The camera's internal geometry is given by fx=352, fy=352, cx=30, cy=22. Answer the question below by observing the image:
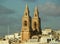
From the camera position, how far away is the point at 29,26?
85750 millimetres

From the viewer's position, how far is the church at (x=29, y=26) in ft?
282

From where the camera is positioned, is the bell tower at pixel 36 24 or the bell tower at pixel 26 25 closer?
the bell tower at pixel 26 25

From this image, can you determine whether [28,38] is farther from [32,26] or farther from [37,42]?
[37,42]

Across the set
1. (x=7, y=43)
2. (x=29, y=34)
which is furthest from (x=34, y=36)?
(x=7, y=43)

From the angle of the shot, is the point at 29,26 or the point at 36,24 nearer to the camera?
the point at 29,26

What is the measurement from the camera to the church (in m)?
85.9

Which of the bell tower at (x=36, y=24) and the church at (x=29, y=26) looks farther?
the bell tower at (x=36, y=24)

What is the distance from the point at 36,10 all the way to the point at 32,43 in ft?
57.0

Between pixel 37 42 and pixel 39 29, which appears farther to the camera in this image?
pixel 39 29

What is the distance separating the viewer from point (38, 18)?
91188mm

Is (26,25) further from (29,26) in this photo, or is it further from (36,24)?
(36,24)

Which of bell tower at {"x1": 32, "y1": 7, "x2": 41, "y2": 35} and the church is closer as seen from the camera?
the church

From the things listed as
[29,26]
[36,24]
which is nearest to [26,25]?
[29,26]

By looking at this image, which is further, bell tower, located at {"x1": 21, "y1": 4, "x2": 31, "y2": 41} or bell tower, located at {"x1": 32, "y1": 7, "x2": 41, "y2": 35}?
bell tower, located at {"x1": 32, "y1": 7, "x2": 41, "y2": 35}
